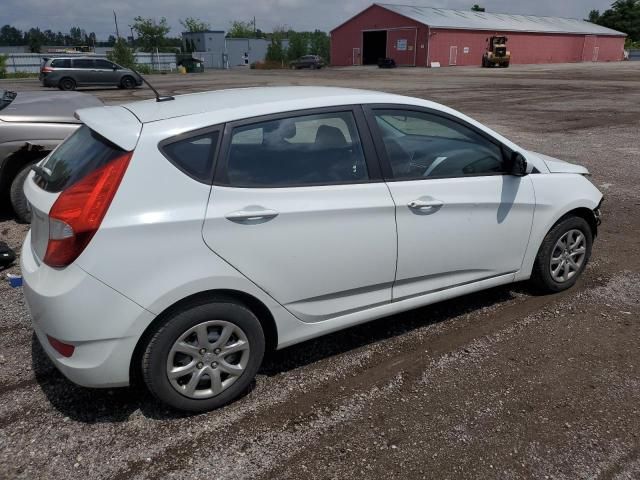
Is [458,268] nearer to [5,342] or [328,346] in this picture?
[328,346]

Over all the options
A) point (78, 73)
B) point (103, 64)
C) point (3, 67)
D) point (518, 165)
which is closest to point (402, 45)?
point (103, 64)

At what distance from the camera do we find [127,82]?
92.2ft

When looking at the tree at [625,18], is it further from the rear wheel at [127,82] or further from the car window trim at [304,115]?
the car window trim at [304,115]

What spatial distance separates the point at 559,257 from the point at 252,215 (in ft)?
8.83

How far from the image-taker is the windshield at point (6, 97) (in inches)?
235

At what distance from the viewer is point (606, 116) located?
15.1 m

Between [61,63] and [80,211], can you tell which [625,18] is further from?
[80,211]

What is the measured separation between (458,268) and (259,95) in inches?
67.6

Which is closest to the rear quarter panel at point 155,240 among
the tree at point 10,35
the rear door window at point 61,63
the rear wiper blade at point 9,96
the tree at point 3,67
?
the rear wiper blade at point 9,96

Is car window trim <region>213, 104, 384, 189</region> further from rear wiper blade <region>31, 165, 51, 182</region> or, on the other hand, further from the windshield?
the windshield

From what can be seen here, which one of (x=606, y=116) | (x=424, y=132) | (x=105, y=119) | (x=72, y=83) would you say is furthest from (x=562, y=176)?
(x=72, y=83)

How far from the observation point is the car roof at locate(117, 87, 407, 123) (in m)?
2.88

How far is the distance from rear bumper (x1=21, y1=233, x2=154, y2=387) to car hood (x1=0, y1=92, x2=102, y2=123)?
138 inches

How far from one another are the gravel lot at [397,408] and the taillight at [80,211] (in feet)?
3.11
